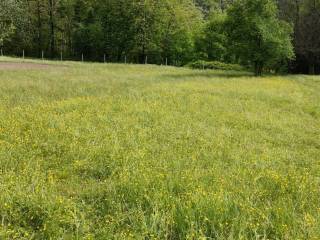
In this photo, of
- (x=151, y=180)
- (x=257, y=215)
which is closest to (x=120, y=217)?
(x=151, y=180)

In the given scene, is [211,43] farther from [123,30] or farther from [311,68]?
[311,68]

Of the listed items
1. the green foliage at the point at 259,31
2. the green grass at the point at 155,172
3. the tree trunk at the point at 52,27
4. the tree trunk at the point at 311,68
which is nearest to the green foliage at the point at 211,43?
the tree trunk at the point at 311,68

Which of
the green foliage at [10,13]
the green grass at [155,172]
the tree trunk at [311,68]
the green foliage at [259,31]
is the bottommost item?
the green grass at [155,172]

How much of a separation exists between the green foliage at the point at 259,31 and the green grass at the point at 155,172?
71.8 feet

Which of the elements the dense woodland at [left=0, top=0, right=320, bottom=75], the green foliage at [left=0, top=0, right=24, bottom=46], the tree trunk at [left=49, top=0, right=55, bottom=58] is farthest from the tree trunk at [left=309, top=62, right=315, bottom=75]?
the tree trunk at [left=49, top=0, right=55, bottom=58]

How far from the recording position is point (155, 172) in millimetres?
7953

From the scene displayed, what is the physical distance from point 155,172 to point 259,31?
31818 mm

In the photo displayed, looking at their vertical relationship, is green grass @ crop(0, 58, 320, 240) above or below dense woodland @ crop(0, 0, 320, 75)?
below

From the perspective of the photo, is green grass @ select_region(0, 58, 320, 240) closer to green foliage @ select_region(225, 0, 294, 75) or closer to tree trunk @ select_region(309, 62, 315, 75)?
green foliage @ select_region(225, 0, 294, 75)

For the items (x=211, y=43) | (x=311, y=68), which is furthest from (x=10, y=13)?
(x=311, y=68)

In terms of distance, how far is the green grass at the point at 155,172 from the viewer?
6.02 m

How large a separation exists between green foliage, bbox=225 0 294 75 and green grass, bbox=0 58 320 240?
21.9 metres

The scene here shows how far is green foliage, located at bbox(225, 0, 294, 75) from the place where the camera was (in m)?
37.4

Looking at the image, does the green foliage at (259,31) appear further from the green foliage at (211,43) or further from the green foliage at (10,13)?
the green foliage at (10,13)
